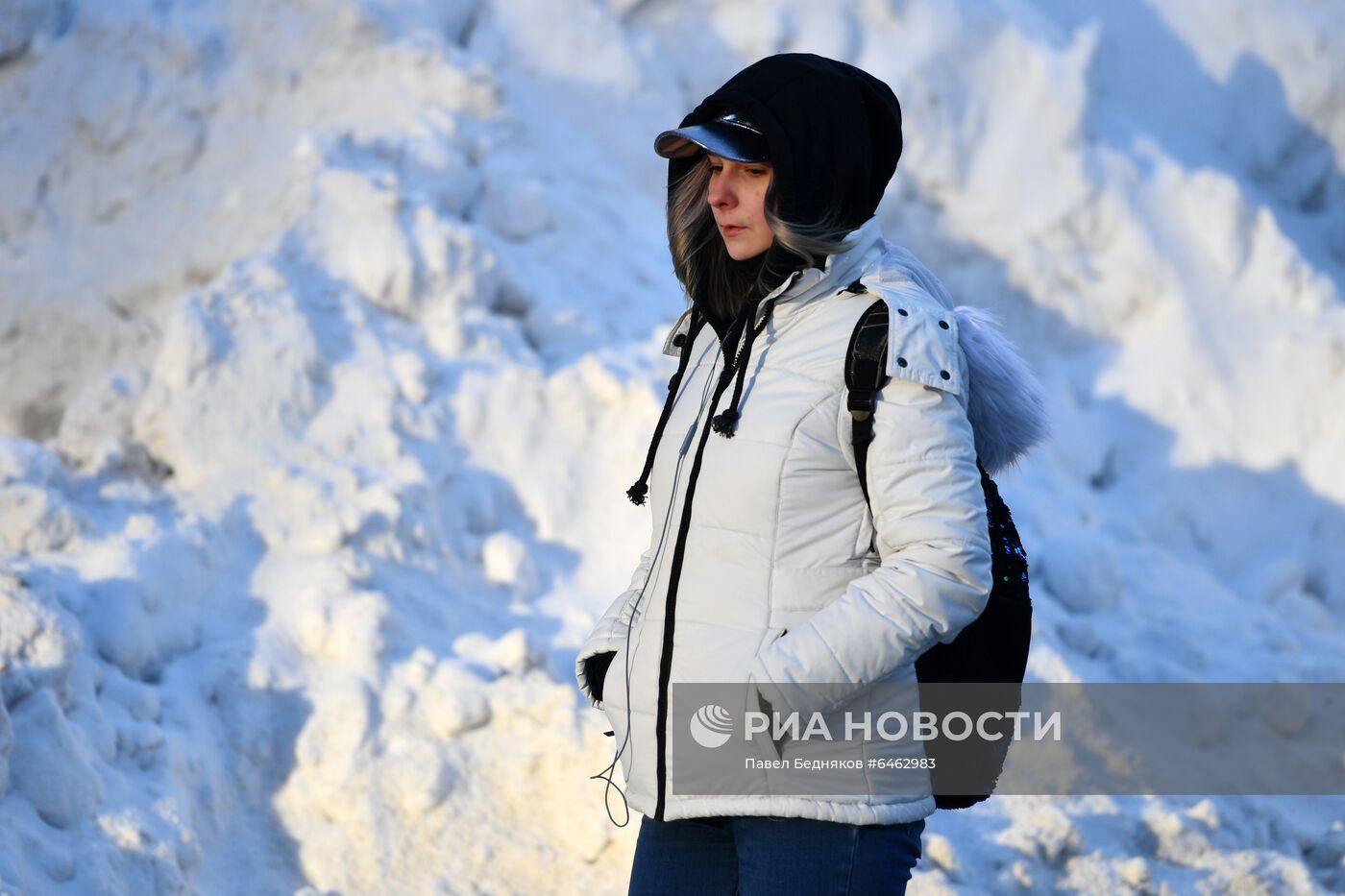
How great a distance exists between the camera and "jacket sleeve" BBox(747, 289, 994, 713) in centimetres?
181

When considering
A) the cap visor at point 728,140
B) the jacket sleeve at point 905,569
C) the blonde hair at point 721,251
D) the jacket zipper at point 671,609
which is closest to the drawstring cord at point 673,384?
the blonde hair at point 721,251

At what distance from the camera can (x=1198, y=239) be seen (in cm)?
677

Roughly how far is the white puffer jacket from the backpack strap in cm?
1

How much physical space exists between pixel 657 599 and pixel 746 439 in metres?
0.27

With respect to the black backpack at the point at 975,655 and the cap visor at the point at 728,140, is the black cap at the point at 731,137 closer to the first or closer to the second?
the cap visor at the point at 728,140

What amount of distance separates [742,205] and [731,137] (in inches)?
3.8

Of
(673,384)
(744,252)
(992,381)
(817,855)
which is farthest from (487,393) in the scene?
(817,855)

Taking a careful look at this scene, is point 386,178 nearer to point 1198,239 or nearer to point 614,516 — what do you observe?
point 614,516

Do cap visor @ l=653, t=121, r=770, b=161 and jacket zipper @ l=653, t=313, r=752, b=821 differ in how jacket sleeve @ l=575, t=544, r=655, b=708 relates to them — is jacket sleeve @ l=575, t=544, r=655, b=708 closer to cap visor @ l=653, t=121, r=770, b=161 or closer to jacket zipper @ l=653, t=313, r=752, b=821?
jacket zipper @ l=653, t=313, r=752, b=821

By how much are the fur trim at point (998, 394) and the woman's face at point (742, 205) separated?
0.32 meters

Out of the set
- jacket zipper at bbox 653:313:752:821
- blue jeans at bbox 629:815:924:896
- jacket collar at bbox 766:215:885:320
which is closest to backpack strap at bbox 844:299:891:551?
jacket collar at bbox 766:215:885:320

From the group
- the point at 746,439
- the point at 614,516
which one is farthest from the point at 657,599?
the point at 614,516

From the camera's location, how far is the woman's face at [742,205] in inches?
80.0

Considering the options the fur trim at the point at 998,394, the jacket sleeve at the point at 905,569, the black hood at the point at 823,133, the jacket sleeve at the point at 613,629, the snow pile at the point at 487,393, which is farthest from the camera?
the snow pile at the point at 487,393
